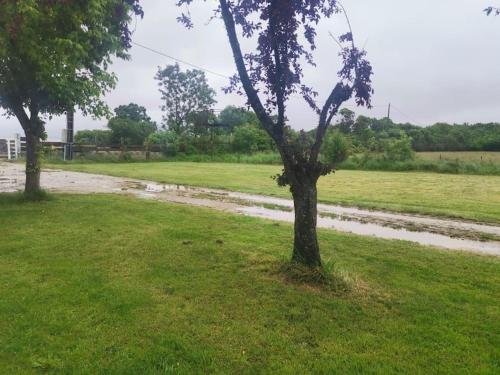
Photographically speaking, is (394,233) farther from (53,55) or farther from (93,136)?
(93,136)

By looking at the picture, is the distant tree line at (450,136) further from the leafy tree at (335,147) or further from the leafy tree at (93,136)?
the leafy tree at (93,136)

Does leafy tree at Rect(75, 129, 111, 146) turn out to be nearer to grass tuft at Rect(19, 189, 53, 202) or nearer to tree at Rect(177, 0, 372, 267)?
grass tuft at Rect(19, 189, 53, 202)

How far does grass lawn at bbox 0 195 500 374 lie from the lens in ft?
11.7

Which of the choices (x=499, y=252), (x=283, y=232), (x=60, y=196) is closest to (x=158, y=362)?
(x=283, y=232)

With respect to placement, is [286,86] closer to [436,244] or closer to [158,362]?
[158,362]

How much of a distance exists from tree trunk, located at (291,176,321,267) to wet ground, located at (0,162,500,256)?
156 inches

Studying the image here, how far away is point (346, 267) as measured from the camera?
6.13m

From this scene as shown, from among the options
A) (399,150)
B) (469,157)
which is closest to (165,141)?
(399,150)

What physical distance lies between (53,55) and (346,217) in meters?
8.06

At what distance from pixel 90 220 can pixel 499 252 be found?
27.5ft

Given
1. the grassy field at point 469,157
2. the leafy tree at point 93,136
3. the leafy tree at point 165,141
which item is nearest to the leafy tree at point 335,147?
the grassy field at point 469,157

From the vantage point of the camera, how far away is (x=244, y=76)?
564 centimetres

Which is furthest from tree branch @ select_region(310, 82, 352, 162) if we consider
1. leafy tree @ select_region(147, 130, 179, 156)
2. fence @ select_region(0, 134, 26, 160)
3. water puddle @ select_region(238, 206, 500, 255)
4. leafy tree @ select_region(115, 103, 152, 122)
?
leafy tree @ select_region(115, 103, 152, 122)

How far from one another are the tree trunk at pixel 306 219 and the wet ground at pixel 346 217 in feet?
13.0
